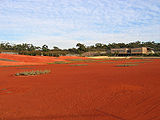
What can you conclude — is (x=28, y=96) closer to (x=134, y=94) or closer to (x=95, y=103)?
(x=95, y=103)

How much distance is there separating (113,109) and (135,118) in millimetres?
1005

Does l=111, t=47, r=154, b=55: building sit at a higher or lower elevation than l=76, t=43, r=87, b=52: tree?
lower

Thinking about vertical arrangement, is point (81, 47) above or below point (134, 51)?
above

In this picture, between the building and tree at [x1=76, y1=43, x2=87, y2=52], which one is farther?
tree at [x1=76, y1=43, x2=87, y2=52]

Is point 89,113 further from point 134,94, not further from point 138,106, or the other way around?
point 134,94

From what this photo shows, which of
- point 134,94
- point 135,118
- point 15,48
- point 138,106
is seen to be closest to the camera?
point 135,118

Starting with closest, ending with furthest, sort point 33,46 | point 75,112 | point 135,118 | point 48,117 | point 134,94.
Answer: point 135,118
point 48,117
point 75,112
point 134,94
point 33,46

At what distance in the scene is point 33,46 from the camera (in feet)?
435

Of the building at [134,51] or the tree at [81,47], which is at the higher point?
the tree at [81,47]

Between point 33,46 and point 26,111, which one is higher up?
point 33,46

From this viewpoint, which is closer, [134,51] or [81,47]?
[134,51]

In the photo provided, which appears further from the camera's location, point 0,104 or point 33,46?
point 33,46

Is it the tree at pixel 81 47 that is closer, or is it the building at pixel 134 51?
the building at pixel 134 51

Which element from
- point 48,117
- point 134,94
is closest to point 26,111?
point 48,117
